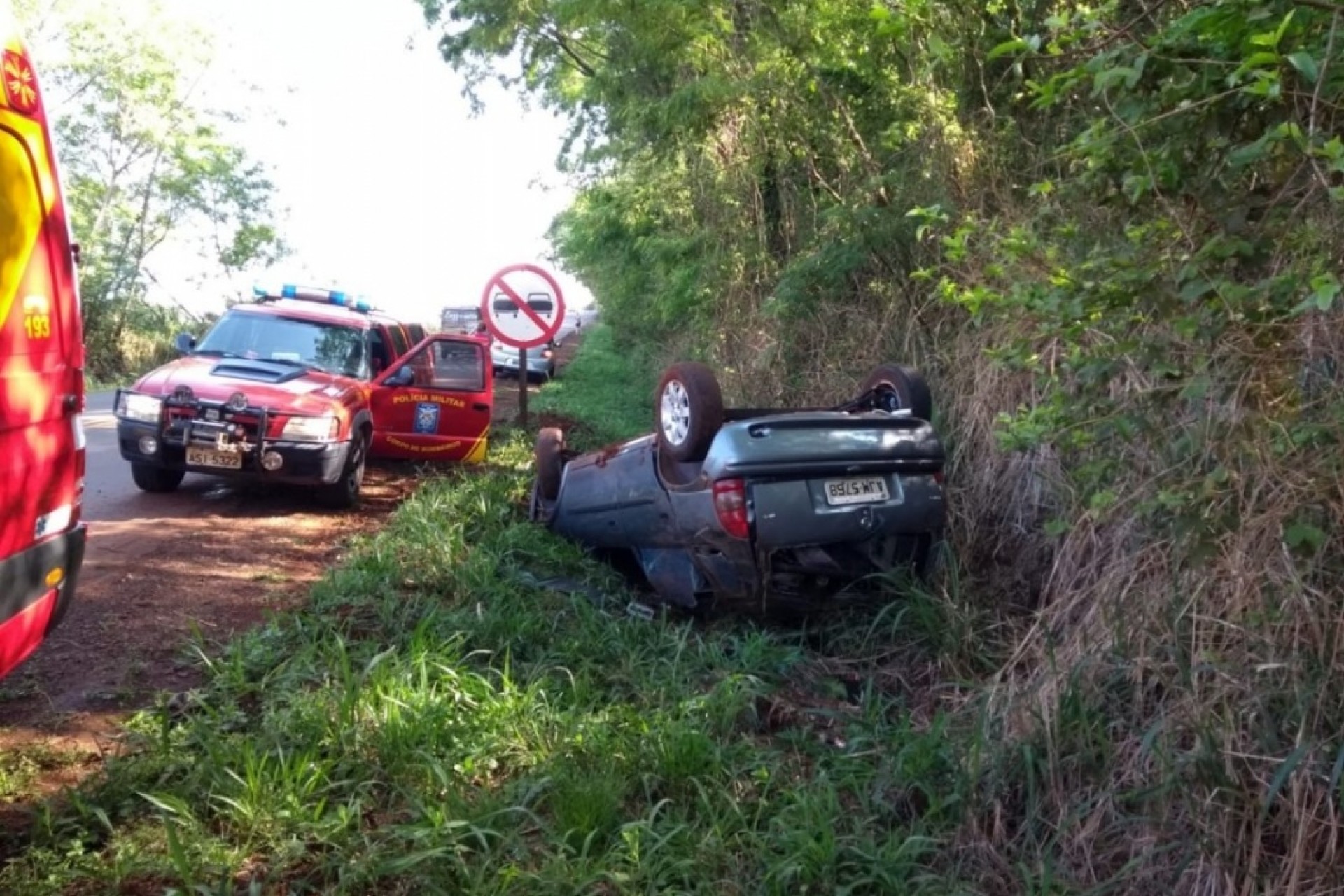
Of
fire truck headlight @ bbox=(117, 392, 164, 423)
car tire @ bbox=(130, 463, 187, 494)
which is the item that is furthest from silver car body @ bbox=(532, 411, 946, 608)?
car tire @ bbox=(130, 463, 187, 494)

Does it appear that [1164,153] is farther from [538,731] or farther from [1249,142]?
[538,731]

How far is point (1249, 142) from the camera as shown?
12.5 feet

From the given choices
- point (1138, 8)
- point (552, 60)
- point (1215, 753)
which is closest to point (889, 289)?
point (1138, 8)

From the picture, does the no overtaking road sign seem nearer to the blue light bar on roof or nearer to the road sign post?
the road sign post

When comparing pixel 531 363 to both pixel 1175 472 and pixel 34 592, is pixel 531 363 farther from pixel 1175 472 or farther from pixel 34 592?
pixel 1175 472

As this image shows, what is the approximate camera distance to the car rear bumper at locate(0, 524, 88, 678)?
3.66 m

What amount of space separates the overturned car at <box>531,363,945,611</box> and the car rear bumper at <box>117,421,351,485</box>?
11.0 feet

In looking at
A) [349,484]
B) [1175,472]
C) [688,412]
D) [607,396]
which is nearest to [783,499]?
[688,412]

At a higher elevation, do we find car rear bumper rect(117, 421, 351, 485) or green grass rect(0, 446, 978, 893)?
car rear bumper rect(117, 421, 351, 485)

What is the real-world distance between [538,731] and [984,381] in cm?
375

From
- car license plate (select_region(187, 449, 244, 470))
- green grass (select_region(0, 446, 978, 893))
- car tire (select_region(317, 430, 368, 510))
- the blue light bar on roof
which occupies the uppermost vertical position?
the blue light bar on roof

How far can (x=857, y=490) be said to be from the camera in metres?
5.69

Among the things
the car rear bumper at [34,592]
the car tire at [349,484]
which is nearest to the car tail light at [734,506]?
the car rear bumper at [34,592]

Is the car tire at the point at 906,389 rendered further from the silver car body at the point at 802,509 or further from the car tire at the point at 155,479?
the car tire at the point at 155,479
